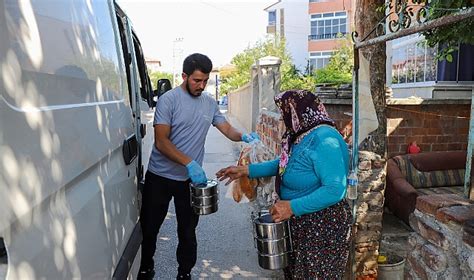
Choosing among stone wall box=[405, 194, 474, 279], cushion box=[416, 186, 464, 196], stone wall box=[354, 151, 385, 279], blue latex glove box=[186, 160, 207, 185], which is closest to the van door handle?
blue latex glove box=[186, 160, 207, 185]

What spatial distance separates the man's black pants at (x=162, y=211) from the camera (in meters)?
3.20

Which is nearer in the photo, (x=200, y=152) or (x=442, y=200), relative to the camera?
(x=442, y=200)

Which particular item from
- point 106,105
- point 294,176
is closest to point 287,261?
point 294,176

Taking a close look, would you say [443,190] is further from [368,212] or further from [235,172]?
[235,172]

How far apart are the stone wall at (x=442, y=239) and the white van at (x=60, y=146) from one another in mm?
1449

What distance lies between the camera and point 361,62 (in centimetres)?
272

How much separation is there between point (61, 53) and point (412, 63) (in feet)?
34.0

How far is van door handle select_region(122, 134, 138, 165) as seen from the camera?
2481 millimetres

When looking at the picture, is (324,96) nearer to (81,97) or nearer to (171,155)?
(171,155)

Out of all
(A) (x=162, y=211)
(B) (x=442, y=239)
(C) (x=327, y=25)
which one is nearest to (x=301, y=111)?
(B) (x=442, y=239)

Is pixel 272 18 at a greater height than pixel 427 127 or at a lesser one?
greater

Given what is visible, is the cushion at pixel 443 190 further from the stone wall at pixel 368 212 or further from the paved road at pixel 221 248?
the stone wall at pixel 368 212

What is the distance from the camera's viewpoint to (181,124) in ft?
10.1

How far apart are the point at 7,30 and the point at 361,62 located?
6.92 ft
